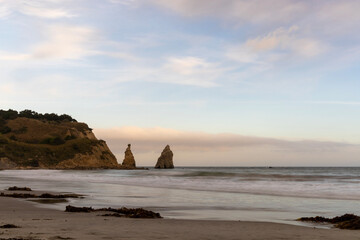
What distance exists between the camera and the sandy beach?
28.7 ft

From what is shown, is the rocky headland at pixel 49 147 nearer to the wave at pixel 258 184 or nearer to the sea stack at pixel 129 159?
the sea stack at pixel 129 159

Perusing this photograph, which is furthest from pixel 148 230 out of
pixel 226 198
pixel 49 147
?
pixel 49 147

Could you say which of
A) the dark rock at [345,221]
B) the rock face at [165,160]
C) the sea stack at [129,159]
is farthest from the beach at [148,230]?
the rock face at [165,160]

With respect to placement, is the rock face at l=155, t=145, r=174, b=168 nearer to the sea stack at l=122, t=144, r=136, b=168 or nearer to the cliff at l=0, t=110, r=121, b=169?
the sea stack at l=122, t=144, r=136, b=168

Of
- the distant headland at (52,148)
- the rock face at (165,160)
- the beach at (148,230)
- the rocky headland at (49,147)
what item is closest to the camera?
the beach at (148,230)

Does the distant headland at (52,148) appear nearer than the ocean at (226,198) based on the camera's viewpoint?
No

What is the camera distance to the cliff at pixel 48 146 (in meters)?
140

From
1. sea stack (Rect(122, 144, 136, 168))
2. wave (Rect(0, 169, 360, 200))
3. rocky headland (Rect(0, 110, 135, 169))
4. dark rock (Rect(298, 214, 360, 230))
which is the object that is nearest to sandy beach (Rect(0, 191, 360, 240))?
dark rock (Rect(298, 214, 360, 230))

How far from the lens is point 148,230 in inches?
385

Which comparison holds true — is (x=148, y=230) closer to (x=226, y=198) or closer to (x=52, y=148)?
(x=226, y=198)

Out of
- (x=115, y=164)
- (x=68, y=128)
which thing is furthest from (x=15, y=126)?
(x=115, y=164)

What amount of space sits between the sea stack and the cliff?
8.74 metres

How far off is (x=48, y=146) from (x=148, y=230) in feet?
505

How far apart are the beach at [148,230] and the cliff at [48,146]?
133m
